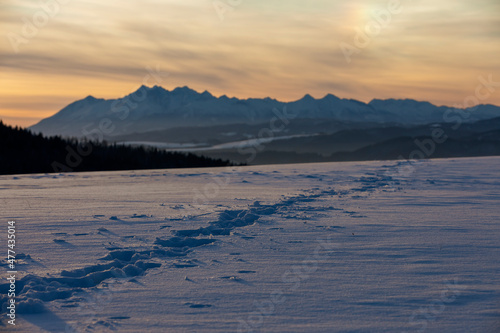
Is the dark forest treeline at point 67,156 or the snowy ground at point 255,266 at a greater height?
the dark forest treeline at point 67,156

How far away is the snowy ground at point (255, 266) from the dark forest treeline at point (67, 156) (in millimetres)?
16460

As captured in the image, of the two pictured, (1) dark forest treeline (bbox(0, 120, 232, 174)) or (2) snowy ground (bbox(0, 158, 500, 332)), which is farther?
(1) dark forest treeline (bbox(0, 120, 232, 174))

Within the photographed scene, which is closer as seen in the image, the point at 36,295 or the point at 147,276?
the point at 36,295

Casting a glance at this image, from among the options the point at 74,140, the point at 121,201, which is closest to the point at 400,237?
the point at 121,201

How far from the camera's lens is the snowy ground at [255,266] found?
3.46 meters

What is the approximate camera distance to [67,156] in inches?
1099

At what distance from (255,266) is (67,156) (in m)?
25.5

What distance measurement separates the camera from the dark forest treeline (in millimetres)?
25109

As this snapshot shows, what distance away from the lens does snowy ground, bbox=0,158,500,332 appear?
3.46 meters

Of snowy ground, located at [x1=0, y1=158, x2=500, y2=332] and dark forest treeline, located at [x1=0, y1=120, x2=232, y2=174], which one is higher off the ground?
dark forest treeline, located at [x1=0, y1=120, x2=232, y2=174]

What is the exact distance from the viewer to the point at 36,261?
497 cm

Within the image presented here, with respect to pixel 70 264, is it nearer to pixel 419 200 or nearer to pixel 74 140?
pixel 419 200

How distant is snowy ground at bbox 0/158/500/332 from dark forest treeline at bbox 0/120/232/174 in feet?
54.0

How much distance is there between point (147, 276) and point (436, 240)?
12.2 feet
